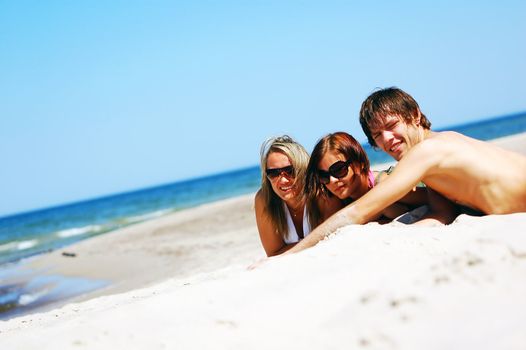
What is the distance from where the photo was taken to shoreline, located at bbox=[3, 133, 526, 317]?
8359mm

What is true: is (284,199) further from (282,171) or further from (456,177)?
(456,177)

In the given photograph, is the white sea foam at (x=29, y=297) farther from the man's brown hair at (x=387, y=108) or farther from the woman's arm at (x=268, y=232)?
the man's brown hair at (x=387, y=108)

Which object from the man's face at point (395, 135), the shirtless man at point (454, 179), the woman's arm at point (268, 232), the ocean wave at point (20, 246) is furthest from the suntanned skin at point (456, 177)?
the ocean wave at point (20, 246)

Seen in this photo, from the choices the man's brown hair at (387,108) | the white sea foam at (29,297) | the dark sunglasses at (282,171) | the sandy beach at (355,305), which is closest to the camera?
the sandy beach at (355,305)

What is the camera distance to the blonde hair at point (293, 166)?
4.19 metres

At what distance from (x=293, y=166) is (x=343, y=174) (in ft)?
1.62

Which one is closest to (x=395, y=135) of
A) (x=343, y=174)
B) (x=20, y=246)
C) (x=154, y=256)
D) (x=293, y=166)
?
(x=343, y=174)

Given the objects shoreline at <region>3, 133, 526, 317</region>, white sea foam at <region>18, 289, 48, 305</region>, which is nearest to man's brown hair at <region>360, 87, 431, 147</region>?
shoreline at <region>3, 133, 526, 317</region>

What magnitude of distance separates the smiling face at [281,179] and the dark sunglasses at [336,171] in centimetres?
39

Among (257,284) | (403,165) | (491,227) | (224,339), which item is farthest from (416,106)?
(224,339)

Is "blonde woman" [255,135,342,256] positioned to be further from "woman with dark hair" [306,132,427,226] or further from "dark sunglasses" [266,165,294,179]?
"woman with dark hair" [306,132,427,226]

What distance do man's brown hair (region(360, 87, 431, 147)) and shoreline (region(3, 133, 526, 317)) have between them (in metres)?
3.09

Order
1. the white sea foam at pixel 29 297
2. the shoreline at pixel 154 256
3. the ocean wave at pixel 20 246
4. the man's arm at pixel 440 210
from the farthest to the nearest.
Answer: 1. the ocean wave at pixel 20 246
2. the white sea foam at pixel 29 297
3. the shoreline at pixel 154 256
4. the man's arm at pixel 440 210

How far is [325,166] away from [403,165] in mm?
737
